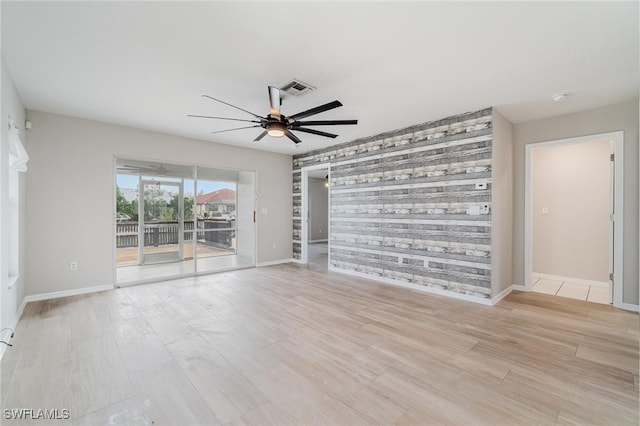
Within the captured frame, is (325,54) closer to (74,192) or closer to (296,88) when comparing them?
(296,88)

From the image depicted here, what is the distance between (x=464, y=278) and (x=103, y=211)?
19.1 feet

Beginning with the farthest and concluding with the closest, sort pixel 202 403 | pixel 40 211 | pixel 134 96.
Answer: pixel 40 211, pixel 134 96, pixel 202 403

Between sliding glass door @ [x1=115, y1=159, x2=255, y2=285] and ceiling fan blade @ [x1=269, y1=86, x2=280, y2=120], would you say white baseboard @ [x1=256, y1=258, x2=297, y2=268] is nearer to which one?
sliding glass door @ [x1=115, y1=159, x2=255, y2=285]

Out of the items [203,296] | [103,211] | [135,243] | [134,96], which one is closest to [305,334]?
[203,296]

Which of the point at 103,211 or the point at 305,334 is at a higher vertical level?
the point at 103,211

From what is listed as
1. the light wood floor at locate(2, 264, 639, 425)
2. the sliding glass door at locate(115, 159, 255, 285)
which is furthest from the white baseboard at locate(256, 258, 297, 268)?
the light wood floor at locate(2, 264, 639, 425)

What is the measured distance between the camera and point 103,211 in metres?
4.50

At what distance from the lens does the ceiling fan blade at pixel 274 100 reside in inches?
107

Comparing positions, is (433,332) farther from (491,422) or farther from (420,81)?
(420,81)

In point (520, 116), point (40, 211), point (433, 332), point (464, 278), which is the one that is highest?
point (520, 116)

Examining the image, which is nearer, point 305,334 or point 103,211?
point 305,334

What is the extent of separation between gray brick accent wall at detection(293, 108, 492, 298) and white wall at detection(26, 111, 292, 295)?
11.7 ft

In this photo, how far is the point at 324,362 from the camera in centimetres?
235

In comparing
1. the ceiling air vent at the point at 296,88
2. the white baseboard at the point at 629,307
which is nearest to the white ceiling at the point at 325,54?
the ceiling air vent at the point at 296,88
